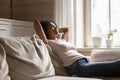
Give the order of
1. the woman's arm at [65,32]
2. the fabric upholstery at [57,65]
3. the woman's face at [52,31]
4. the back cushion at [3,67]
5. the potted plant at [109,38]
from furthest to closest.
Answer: the potted plant at [109,38] → the woman's arm at [65,32] → the woman's face at [52,31] → the fabric upholstery at [57,65] → the back cushion at [3,67]

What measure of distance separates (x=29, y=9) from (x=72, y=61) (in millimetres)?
1249

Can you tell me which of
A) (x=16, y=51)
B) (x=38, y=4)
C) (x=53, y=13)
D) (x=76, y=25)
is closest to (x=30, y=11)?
(x=38, y=4)

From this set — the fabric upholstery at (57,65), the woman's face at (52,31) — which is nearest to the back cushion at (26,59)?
the fabric upholstery at (57,65)

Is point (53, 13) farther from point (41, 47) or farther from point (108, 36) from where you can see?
point (41, 47)

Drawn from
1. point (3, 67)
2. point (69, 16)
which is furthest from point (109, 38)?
point (3, 67)

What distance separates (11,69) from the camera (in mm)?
1850

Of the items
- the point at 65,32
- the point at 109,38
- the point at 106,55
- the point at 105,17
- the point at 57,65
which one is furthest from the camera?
the point at 105,17

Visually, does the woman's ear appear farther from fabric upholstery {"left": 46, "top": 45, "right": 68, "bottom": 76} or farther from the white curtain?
the white curtain

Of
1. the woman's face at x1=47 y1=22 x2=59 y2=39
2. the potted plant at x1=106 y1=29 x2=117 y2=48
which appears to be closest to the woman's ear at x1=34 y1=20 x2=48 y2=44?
the woman's face at x1=47 y1=22 x2=59 y2=39

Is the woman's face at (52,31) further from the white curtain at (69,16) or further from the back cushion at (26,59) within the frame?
the white curtain at (69,16)

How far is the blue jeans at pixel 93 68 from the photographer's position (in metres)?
2.18

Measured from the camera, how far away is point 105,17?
330cm

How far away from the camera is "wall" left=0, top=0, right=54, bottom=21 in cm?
321

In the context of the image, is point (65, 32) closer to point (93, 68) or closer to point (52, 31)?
point (52, 31)
